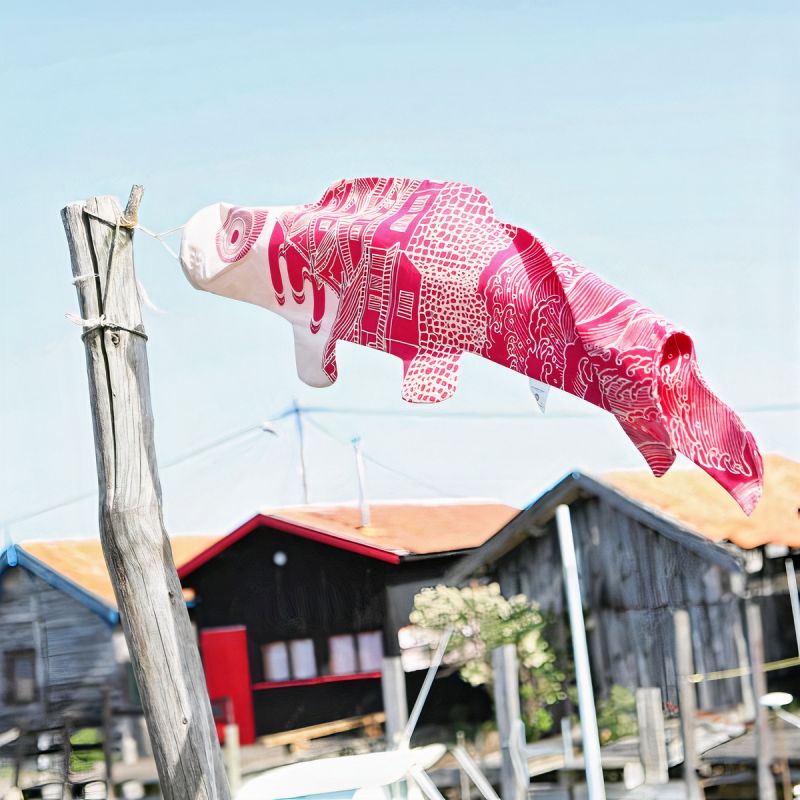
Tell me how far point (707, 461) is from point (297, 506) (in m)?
3.03

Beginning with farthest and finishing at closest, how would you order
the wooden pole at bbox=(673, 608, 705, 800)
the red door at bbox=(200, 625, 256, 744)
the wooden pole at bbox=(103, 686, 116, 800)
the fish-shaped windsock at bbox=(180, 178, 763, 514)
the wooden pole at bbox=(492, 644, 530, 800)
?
the wooden pole at bbox=(103, 686, 116, 800)
the red door at bbox=(200, 625, 256, 744)
the wooden pole at bbox=(492, 644, 530, 800)
the wooden pole at bbox=(673, 608, 705, 800)
the fish-shaped windsock at bbox=(180, 178, 763, 514)

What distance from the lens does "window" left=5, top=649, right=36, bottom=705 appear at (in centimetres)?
483

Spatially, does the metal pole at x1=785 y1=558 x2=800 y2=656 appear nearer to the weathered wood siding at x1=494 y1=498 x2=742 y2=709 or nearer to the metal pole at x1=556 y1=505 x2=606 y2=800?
the weathered wood siding at x1=494 y1=498 x2=742 y2=709

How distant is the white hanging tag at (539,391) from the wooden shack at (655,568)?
247 cm

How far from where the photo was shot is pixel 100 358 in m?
2.11

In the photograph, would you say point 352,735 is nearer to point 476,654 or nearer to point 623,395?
point 476,654

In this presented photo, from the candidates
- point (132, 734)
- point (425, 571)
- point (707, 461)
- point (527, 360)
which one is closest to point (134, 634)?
point (527, 360)

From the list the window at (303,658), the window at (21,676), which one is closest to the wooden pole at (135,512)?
the window at (303,658)

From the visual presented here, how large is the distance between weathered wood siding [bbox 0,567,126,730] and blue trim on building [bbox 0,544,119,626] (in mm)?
20

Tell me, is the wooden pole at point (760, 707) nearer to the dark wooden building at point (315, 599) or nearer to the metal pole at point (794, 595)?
the metal pole at point (794, 595)

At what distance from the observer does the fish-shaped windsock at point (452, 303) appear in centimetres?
179

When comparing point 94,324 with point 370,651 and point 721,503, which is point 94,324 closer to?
point 370,651

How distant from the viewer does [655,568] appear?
430 cm

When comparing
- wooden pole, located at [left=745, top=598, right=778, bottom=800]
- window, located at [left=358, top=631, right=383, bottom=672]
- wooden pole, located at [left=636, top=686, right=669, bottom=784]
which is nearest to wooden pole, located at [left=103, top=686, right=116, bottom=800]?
window, located at [left=358, top=631, right=383, bottom=672]
